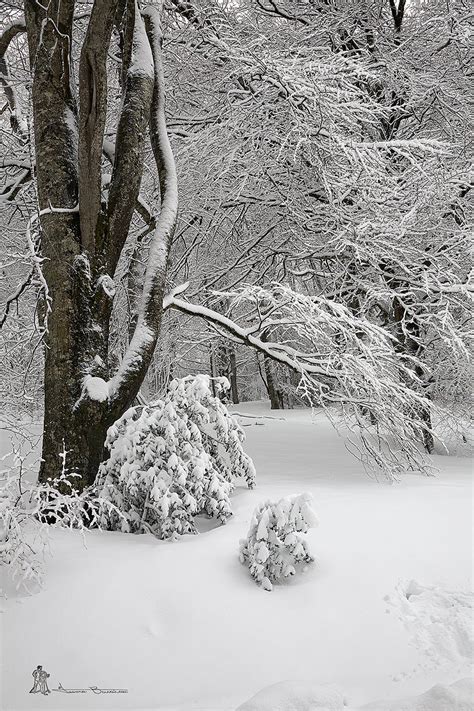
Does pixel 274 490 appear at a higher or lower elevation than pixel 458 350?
lower

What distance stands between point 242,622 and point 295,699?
0.62 metres

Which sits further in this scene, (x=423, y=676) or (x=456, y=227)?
(x=456, y=227)

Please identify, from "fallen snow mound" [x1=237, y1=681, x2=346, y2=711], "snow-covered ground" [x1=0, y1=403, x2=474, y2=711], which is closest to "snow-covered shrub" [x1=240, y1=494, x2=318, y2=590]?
"snow-covered ground" [x1=0, y1=403, x2=474, y2=711]

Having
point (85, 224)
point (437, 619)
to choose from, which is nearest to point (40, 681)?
point (437, 619)

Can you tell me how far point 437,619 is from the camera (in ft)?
8.42

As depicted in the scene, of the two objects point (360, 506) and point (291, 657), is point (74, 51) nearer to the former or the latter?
point (360, 506)

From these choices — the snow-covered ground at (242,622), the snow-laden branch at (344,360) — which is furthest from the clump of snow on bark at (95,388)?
the snow-laden branch at (344,360)

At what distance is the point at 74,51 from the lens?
6.19 m

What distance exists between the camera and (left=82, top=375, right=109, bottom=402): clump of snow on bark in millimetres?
3902

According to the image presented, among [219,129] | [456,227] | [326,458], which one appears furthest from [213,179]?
[326,458]

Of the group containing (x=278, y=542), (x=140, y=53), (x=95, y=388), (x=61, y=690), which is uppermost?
(x=140, y=53)

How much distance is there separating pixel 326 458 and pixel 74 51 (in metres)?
5.61

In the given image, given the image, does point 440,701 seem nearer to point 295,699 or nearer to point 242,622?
point 295,699

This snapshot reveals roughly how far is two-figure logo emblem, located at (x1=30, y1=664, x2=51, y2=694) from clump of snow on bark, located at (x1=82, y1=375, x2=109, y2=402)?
1933 mm
